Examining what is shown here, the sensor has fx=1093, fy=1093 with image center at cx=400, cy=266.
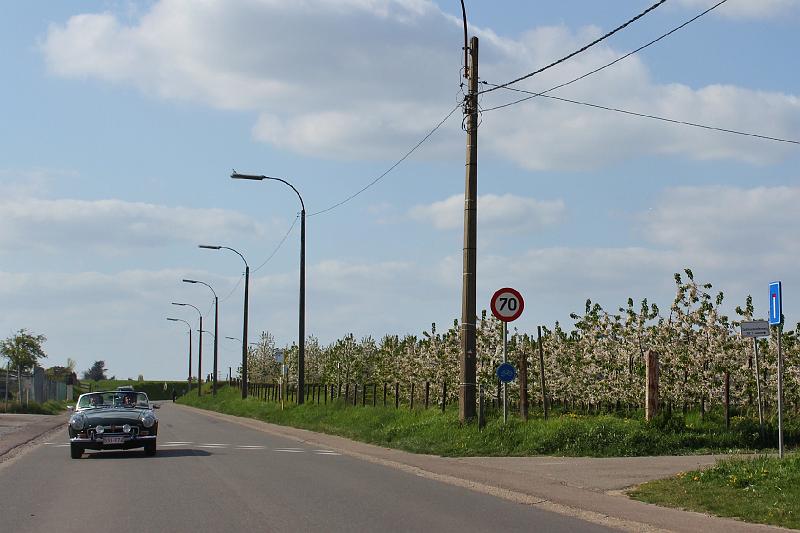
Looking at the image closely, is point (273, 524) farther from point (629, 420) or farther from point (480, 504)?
point (629, 420)

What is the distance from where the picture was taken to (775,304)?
17.3 m

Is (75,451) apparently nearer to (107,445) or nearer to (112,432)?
(107,445)

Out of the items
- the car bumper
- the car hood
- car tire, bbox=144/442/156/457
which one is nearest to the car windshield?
the car hood

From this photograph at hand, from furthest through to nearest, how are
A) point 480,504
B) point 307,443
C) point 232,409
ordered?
point 232,409 → point 307,443 → point 480,504

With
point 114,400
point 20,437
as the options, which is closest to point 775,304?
point 114,400

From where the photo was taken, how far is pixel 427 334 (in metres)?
48.6

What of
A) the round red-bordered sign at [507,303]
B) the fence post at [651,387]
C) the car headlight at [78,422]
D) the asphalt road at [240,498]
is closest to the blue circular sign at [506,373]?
the round red-bordered sign at [507,303]

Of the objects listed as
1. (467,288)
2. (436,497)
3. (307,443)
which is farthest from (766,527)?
(307,443)

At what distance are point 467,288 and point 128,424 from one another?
7851mm

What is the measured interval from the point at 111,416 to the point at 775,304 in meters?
13.1

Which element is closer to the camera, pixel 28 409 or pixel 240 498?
pixel 240 498

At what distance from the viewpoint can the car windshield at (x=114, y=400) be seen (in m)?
23.5

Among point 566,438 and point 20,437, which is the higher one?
point 566,438

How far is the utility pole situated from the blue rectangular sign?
8.03 meters
